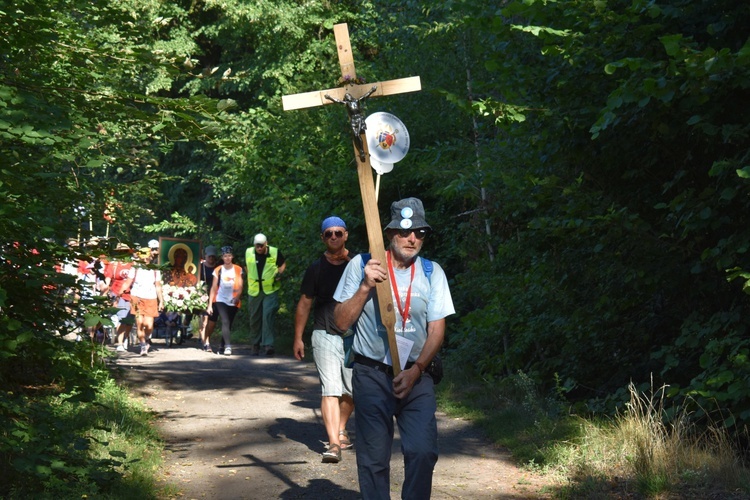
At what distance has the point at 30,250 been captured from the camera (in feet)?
23.9

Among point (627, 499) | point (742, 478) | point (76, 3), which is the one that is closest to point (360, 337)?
point (627, 499)

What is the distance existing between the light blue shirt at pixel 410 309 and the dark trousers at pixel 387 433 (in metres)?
0.15

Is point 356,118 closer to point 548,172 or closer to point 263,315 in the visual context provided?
point 548,172

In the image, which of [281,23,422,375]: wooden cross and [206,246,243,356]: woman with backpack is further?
[206,246,243,356]: woman with backpack

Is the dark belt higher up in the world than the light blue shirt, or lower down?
lower down

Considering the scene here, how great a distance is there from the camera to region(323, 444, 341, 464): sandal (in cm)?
867

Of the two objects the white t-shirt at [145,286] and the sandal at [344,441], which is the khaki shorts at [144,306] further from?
the sandal at [344,441]

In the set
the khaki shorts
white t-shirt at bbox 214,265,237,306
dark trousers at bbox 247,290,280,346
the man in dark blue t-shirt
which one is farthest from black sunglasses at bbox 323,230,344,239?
the khaki shorts

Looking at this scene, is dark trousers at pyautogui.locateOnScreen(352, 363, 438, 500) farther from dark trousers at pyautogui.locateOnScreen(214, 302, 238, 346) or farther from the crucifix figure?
dark trousers at pyautogui.locateOnScreen(214, 302, 238, 346)

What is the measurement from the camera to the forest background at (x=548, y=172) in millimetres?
7320

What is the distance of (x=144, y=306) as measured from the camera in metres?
18.6

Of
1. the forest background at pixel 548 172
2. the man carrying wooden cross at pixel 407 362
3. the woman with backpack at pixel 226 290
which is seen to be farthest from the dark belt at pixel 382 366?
the woman with backpack at pixel 226 290

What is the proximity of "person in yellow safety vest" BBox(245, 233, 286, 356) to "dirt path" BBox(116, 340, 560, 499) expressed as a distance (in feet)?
9.46

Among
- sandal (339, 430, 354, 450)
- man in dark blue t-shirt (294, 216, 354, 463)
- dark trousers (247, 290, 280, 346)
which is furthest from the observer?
dark trousers (247, 290, 280, 346)
